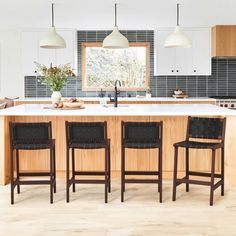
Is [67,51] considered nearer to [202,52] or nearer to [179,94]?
[179,94]

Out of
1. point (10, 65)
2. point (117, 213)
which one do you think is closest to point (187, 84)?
point (10, 65)

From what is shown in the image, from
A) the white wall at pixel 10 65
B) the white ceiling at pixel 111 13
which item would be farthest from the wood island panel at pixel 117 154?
the white wall at pixel 10 65

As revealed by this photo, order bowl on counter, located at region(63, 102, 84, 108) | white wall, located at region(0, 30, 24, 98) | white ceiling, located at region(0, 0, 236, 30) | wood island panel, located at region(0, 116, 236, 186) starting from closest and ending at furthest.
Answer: wood island panel, located at region(0, 116, 236, 186)
bowl on counter, located at region(63, 102, 84, 108)
white ceiling, located at region(0, 0, 236, 30)
white wall, located at region(0, 30, 24, 98)

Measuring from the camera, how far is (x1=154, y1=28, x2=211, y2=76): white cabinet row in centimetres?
943

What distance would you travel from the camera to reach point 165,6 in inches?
291

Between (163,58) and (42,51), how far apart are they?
7.59 feet

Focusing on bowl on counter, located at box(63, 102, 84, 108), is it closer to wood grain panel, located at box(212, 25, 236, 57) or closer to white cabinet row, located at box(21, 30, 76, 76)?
white cabinet row, located at box(21, 30, 76, 76)

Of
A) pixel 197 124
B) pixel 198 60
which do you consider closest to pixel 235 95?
pixel 198 60

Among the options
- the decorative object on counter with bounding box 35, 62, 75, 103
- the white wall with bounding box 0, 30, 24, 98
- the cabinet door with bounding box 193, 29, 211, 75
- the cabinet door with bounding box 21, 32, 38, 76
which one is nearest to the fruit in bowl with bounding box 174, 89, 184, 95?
the cabinet door with bounding box 193, 29, 211, 75

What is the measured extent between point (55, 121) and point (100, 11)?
7.80 ft

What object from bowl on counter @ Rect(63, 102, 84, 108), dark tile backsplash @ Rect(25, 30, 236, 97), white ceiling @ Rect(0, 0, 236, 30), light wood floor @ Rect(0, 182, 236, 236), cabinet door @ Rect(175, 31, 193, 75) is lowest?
light wood floor @ Rect(0, 182, 236, 236)

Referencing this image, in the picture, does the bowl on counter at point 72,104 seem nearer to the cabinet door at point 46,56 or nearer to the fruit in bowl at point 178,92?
the cabinet door at point 46,56

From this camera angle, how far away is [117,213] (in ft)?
16.0

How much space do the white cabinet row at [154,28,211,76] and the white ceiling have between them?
238 mm
